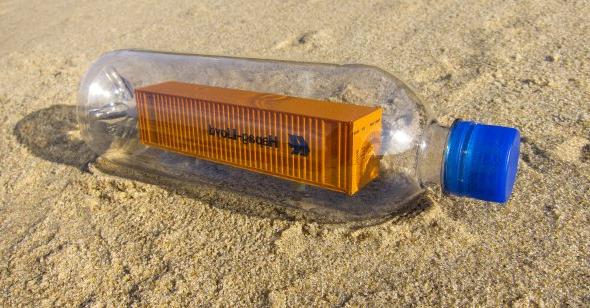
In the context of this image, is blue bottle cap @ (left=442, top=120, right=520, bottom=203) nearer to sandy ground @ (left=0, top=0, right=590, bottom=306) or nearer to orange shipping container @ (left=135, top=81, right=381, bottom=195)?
sandy ground @ (left=0, top=0, right=590, bottom=306)

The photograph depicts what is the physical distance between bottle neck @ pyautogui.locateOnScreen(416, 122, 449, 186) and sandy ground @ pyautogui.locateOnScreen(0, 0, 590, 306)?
0.42 feet

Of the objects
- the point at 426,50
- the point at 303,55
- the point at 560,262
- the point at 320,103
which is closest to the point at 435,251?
the point at 560,262

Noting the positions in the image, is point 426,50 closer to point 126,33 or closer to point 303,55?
point 303,55

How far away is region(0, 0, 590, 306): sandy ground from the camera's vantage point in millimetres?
1808

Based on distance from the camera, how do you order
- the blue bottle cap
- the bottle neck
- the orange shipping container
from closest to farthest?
the blue bottle cap, the orange shipping container, the bottle neck

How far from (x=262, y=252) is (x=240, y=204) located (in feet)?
1.12

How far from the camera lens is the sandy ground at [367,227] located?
181 cm

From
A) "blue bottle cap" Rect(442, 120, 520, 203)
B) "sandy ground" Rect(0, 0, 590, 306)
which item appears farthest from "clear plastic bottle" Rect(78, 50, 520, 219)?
"sandy ground" Rect(0, 0, 590, 306)

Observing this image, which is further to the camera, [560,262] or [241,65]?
[241,65]

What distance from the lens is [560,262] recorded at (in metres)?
1.79

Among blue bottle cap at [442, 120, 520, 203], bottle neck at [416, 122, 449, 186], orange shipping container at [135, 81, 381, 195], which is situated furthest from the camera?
bottle neck at [416, 122, 449, 186]

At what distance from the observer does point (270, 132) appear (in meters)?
2.09

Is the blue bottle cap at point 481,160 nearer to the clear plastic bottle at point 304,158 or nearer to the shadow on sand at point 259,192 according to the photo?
the clear plastic bottle at point 304,158

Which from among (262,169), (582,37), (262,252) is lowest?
(262,252)
